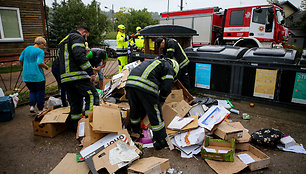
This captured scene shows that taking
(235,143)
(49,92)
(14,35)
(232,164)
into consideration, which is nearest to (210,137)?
(235,143)

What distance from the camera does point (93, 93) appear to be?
11.3 ft

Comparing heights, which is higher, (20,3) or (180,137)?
(20,3)

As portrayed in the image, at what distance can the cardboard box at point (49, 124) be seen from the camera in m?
3.43

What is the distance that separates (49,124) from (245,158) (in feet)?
10.1

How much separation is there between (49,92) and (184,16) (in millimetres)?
8069

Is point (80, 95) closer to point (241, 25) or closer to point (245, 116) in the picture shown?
point (245, 116)

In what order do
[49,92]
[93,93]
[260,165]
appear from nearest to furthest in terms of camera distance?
1. [260,165]
2. [93,93]
3. [49,92]

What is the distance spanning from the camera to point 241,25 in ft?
27.6

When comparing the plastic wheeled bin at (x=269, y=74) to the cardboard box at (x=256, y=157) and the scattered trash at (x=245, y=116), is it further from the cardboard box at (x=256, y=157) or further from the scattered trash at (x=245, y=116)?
the cardboard box at (x=256, y=157)

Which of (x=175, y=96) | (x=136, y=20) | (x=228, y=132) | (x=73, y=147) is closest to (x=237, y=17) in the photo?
(x=175, y=96)

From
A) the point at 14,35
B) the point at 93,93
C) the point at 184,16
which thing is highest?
the point at 184,16

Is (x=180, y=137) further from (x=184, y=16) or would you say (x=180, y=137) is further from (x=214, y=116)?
(x=184, y=16)

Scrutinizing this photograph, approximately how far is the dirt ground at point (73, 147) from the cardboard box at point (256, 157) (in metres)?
0.09

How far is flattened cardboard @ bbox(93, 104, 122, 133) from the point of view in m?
2.72
